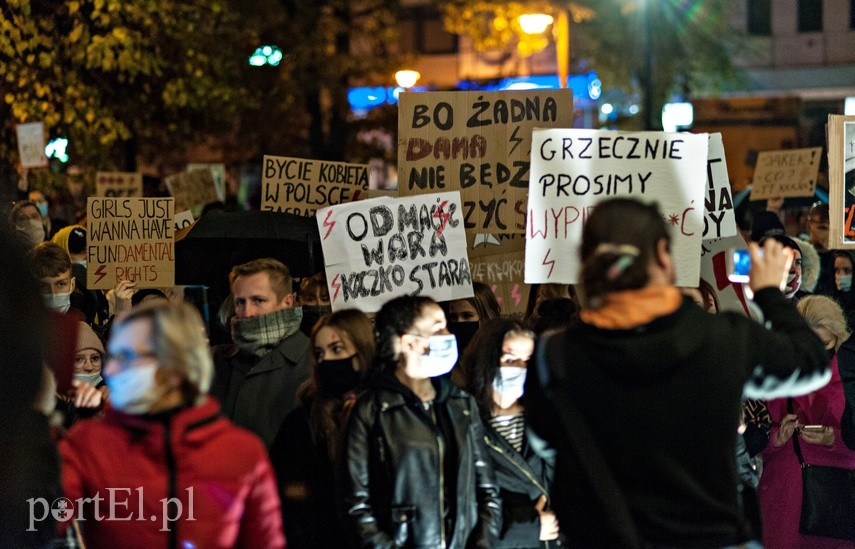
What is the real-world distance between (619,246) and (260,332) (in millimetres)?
2648

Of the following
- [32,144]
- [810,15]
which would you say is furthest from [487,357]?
[810,15]

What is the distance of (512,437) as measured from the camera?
5477mm

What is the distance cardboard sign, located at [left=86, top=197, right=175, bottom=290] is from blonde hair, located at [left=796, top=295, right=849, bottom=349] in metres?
4.34

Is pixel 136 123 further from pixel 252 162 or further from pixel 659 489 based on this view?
pixel 659 489

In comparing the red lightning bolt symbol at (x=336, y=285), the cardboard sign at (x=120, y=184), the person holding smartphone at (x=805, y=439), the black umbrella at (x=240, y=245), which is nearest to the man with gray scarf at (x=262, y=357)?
the red lightning bolt symbol at (x=336, y=285)

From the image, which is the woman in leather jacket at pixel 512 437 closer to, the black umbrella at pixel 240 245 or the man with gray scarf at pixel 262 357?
the man with gray scarf at pixel 262 357

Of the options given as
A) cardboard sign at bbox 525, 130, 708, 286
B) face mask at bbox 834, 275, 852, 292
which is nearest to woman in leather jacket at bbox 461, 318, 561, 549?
cardboard sign at bbox 525, 130, 708, 286

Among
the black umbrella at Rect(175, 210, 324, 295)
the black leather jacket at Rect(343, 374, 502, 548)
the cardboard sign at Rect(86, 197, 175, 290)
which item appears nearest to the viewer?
the black leather jacket at Rect(343, 374, 502, 548)

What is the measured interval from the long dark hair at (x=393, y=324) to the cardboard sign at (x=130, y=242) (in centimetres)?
408

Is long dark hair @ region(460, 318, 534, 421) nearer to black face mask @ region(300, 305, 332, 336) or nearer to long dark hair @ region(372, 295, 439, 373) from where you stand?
long dark hair @ region(372, 295, 439, 373)

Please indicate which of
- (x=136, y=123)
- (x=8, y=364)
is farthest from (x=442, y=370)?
(x=136, y=123)

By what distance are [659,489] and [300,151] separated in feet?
74.7

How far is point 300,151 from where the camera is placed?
25.9m

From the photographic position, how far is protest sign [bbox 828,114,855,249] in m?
7.23
